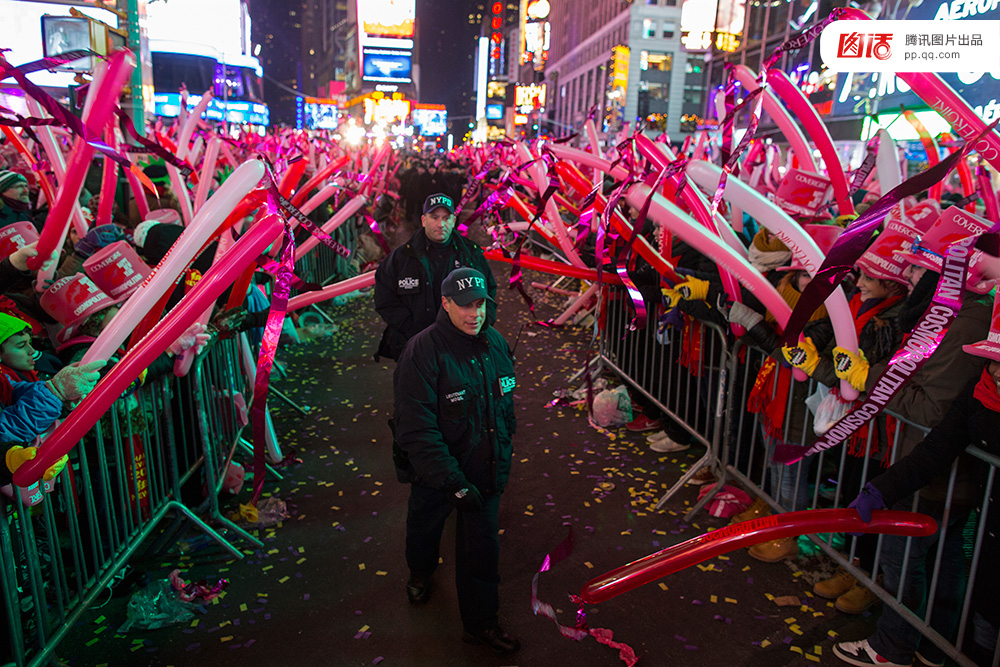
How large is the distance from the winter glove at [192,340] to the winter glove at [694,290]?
133 inches

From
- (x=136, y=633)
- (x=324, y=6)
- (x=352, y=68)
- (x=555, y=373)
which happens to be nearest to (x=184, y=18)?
(x=555, y=373)

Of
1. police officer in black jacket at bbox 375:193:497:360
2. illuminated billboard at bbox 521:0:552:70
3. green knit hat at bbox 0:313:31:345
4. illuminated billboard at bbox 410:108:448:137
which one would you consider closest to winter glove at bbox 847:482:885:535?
police officer in black jacket at bbox 375:193:497:360

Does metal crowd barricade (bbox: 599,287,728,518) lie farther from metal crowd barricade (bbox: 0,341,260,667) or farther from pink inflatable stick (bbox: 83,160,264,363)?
metal crowd barricade (bbox: 0,341,260,667)

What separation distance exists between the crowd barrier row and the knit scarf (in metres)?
0.24

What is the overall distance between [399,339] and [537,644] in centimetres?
250

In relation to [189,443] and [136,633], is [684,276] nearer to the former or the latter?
[189,443]

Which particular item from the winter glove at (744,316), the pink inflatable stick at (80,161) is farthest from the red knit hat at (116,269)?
the winter glove at (744,316)

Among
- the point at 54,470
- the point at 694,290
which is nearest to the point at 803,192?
the point at 694,290

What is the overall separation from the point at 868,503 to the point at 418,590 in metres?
2.46

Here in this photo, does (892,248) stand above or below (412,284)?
above

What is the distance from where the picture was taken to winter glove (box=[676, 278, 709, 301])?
4.75 metres

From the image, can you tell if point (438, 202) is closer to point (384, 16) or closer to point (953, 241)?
point (953, 241)

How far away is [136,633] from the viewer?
11.3 feet

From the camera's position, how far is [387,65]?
62031 millimetres
